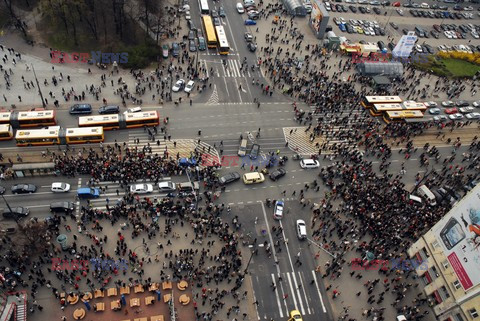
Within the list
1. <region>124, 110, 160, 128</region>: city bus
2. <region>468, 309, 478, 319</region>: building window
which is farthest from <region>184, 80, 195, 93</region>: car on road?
<region>468, 309, 478, 319</region>: building window

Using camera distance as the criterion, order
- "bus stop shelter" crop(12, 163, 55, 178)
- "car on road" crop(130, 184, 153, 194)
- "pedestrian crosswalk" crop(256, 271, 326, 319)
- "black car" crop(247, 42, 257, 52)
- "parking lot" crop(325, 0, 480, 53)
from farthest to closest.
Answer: "parking lot" crop(325, 0, 480, 53) < "black car" crop(247, 42, 257, 52) < "car on road" crop(130, 184, 153, 194) < "bus stop shelter" crop(12, 163, 55, 178) < "pedestrian crosswalk" crop(256, 271, 326, 319)

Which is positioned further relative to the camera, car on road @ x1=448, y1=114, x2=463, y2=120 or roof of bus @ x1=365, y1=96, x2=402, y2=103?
car on road @ x1=448, y1=114, x2=463, y2=120

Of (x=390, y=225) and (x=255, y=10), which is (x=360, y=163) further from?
(x=255, y=10)

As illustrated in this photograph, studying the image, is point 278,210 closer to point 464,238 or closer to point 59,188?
point 464,238

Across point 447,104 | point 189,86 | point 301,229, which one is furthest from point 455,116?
point 189,86

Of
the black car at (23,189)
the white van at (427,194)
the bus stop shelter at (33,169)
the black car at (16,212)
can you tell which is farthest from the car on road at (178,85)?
the white van at (427,194)

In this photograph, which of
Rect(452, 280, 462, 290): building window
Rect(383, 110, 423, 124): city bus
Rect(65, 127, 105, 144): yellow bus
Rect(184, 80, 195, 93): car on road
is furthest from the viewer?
Rect(383, 110, 423, 124): city bus

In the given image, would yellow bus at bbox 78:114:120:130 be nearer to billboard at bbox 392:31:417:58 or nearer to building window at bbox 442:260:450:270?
building window at bbox 442:260:450:270

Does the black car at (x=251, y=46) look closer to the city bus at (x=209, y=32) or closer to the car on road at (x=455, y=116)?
the city bus at (x=209, y=32)
